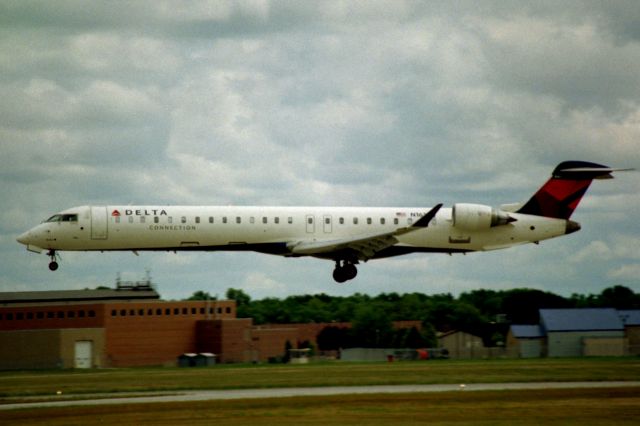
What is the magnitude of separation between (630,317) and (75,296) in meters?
42.1

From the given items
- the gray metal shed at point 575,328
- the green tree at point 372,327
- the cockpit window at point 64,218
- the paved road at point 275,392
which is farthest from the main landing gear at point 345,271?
the green tree at point 372,327

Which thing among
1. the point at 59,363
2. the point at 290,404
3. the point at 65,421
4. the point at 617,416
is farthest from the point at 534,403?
the point at 59,363

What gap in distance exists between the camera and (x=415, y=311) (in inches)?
4545

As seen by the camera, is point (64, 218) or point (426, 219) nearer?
point (426, 219)

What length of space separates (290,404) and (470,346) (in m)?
57.9

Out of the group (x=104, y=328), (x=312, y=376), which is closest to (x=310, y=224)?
(x=312, y=376)

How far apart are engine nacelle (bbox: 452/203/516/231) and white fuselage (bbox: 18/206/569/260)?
2251 mm

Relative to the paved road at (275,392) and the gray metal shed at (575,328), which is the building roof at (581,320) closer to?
the gray metal shed at (575,328)

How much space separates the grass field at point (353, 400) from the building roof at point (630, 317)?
2981 cm

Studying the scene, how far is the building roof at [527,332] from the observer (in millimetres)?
78581

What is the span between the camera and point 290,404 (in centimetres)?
3444

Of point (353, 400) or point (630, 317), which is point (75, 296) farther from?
point (353, 400)

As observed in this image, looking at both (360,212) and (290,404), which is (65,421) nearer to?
(290,404)

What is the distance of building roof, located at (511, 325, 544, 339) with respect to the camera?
258 feet
